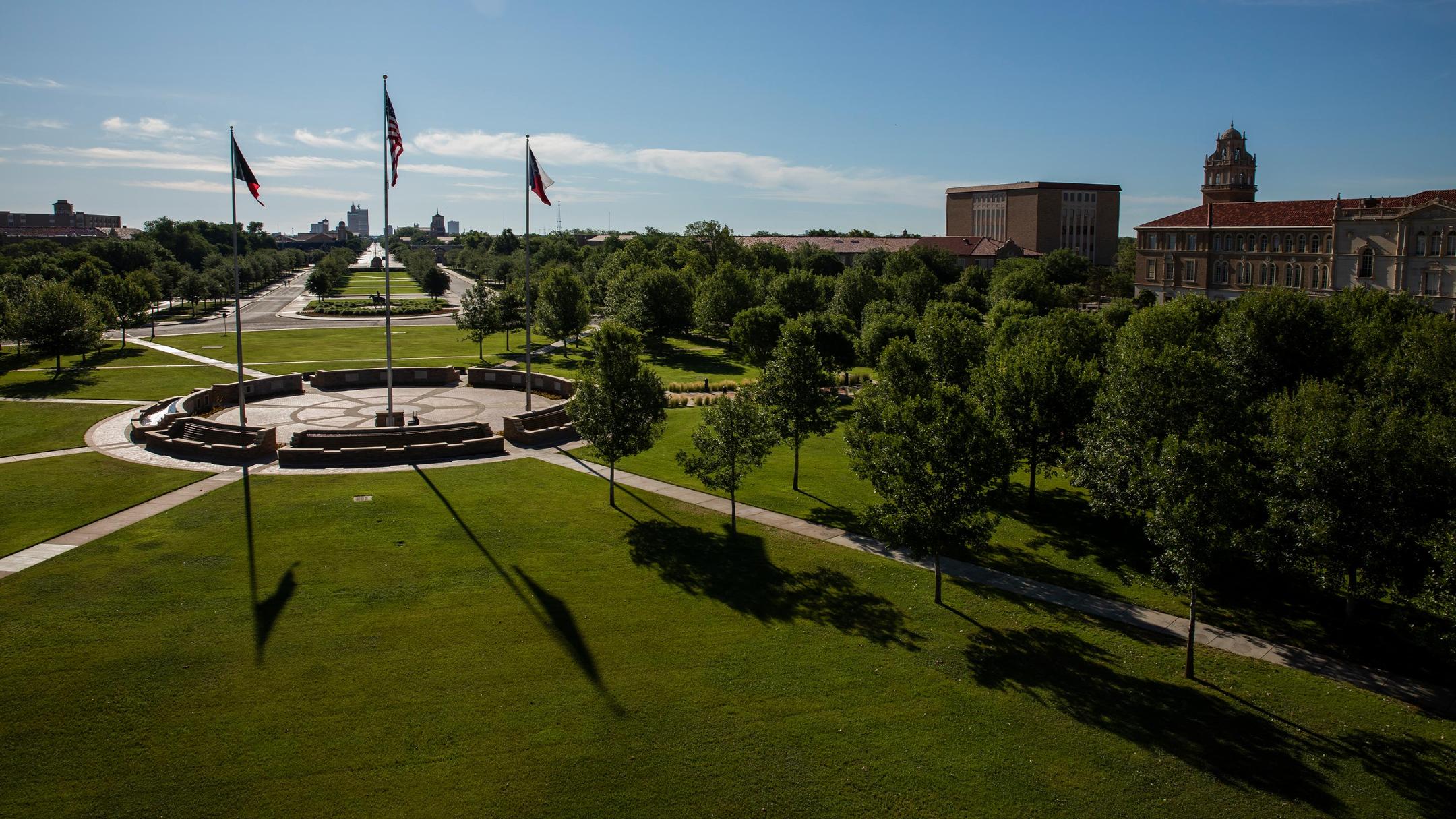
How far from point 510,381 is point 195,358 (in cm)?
3058

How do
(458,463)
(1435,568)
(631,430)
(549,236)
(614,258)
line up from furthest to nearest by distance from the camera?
(549,236), (614,258), (458,463), (631,430), (1435,568)

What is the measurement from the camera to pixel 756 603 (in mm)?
25719

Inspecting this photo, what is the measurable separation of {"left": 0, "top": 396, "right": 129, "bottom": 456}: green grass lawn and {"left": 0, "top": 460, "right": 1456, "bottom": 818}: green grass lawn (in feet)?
59.3

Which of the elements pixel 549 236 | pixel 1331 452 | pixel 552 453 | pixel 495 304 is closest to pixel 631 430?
pixel 552 453

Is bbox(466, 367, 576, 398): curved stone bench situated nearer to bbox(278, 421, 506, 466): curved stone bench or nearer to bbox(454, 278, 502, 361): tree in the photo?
bbox(278, 421, 506, 466): curved stone bench

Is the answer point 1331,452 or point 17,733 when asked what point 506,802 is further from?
point 1331,452

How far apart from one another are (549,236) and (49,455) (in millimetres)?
157467

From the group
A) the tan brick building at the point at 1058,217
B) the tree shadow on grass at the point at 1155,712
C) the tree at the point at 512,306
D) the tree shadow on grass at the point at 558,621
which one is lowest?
the tree shadow on grass at the point at 1155,712

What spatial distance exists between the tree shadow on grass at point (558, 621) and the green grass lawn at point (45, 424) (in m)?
25.6

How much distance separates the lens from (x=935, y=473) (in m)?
25.4

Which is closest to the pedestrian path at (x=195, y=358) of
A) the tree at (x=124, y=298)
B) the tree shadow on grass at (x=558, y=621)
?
the tree at (x=124, y=298)

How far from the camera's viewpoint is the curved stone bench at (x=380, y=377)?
57406mm

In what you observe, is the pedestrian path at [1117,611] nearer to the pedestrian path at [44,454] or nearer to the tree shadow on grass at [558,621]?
the tree shadow on grass at [558,621]

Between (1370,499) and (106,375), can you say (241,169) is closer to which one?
(106,375)
